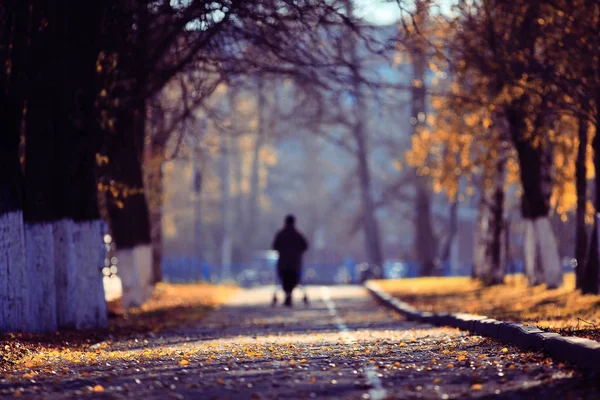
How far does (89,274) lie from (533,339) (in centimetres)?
923

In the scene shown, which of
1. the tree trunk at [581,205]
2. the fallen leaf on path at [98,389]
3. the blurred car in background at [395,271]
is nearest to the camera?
the fallen leaf on path at [98,389]

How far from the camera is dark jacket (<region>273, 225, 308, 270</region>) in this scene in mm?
31578

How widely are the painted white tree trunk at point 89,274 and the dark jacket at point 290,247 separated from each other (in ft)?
38.1

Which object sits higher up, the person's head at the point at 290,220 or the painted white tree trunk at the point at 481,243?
the person's head at the point at 290,220

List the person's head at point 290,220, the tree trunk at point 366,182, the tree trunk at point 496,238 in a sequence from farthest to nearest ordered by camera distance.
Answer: the tree trunk at point 366,182, the tree trunk at point 496,238, the person's head at point 290,220

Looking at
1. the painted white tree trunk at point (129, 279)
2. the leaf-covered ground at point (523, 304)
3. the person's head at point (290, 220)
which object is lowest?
the leaf-covered ground at point (523, 304)

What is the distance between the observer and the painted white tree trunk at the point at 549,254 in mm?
30156

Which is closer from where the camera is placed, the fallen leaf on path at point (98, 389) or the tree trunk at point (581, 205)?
the fallen leaf on path at point (98, 389)

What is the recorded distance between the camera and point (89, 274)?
65.6 ft

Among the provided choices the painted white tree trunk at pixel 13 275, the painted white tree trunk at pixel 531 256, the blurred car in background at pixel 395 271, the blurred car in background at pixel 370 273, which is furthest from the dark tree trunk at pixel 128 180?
the blurred car in background at pixel 395 271

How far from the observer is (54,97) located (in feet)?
63.5

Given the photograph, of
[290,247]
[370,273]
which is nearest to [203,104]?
[290,247]

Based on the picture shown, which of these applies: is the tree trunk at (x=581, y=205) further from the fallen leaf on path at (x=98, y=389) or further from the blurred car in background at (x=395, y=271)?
the blurred car in background at (x=395, y=271)

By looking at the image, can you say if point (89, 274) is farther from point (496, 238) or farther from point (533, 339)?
point (496, 238)
